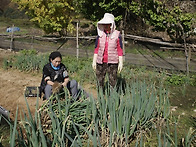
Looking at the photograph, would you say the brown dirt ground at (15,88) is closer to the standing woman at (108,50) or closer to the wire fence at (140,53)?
the standing woman at (108,50)

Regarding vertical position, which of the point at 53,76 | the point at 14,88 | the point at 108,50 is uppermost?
the point at 108,50

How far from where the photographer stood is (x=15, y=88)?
4.64 meters

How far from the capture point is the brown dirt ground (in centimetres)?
377

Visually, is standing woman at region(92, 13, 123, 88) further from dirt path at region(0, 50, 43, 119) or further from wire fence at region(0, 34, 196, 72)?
wire fence at region(0, 34, 196, 72)

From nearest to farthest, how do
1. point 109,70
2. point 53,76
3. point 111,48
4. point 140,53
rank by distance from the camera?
point 53,76, point 111,48, point 109,70, point 140,53

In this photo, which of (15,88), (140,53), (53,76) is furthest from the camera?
(140,53)

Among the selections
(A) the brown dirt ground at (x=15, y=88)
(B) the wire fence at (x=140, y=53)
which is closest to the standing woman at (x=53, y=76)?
(A) the brown dirt ground at (x=15, y=88)

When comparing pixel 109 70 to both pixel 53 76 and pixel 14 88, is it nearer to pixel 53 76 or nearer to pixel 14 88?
pixel 53 76

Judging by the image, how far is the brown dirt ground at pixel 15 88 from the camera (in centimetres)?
377

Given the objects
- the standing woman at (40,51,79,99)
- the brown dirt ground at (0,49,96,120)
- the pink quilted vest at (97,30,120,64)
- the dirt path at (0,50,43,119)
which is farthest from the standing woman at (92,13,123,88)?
the dirt path at (0,50,43,119)

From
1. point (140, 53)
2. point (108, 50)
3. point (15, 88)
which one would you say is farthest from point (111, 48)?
point (140, 53)

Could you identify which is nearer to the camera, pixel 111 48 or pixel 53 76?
pixel 53 76

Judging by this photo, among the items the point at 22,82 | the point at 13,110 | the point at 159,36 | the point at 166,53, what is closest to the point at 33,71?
the point at 22,82

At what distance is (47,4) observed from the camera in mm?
13398
